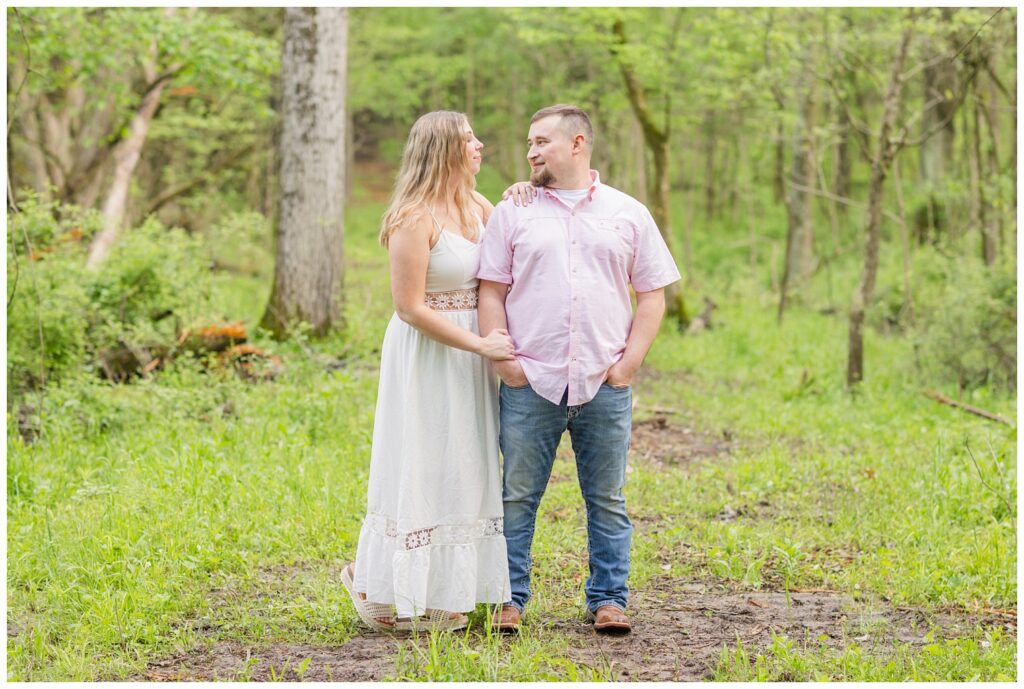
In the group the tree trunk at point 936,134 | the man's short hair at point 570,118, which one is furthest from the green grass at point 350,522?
the tree trunk at point 936,134

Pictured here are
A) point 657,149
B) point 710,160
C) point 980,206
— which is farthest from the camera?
point 710,160

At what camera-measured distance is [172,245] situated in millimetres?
9000

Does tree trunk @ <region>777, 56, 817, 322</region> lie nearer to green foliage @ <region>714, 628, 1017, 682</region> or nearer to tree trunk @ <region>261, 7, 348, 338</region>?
tree trunk @ <region>261, 7, 348, 338</region>

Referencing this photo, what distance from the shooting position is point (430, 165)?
385cm

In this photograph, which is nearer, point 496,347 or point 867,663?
point 867,663

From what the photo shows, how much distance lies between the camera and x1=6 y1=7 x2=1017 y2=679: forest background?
413cm

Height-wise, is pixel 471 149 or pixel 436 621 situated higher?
pixel 471 149

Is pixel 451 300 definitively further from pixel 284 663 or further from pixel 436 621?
pixel 284 663

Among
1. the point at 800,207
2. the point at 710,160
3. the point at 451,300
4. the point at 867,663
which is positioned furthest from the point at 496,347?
the point at 710,160

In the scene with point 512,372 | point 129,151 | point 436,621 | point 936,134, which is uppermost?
point 936,134

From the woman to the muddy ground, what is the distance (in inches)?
10.6

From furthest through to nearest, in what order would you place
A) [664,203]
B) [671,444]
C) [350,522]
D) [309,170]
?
[664,203]
[309,170]
[671,444]
[350,522]

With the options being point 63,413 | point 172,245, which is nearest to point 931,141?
point 172,245

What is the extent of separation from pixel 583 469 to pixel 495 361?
0.58m
